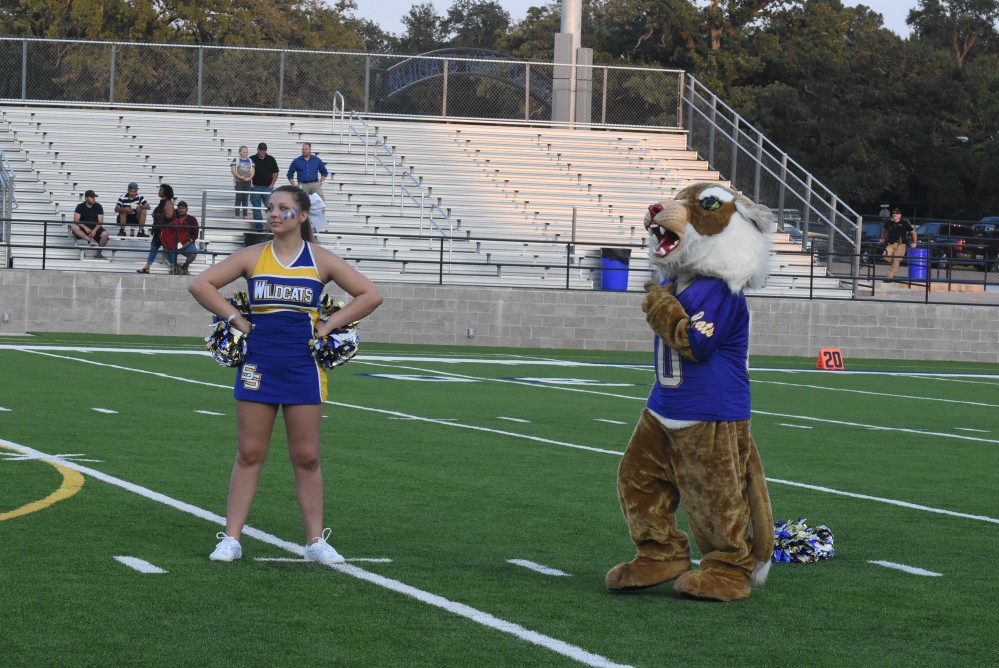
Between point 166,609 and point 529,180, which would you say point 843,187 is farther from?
point 166,609

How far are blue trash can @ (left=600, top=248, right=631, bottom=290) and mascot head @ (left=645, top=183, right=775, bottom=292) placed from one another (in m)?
22.2

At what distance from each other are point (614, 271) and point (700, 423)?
23460 mm

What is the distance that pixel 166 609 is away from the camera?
248 inches

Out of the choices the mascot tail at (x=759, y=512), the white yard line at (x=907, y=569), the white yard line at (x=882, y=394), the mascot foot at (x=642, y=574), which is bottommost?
the white yard line at (x=882, y=394)

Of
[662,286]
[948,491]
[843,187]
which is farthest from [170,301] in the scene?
[843,187]

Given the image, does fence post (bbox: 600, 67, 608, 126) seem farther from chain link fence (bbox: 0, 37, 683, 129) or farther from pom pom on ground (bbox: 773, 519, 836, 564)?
pom pom on ground (bbox: 773, 519, 836, 564)

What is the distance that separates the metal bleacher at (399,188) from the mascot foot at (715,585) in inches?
839

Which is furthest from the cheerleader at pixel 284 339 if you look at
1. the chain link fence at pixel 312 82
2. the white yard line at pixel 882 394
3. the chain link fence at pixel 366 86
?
the chain link fence at pixel 312 82

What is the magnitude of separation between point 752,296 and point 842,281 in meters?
2.60

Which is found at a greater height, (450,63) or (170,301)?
(450,63)

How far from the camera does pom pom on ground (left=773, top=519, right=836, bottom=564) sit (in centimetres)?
785

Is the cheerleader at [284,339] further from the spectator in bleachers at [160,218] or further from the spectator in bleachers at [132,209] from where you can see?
the spectator in bleachers at [132,209]

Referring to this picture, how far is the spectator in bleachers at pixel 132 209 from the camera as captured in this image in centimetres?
2923

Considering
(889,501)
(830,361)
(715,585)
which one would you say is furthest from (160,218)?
(715,585)
